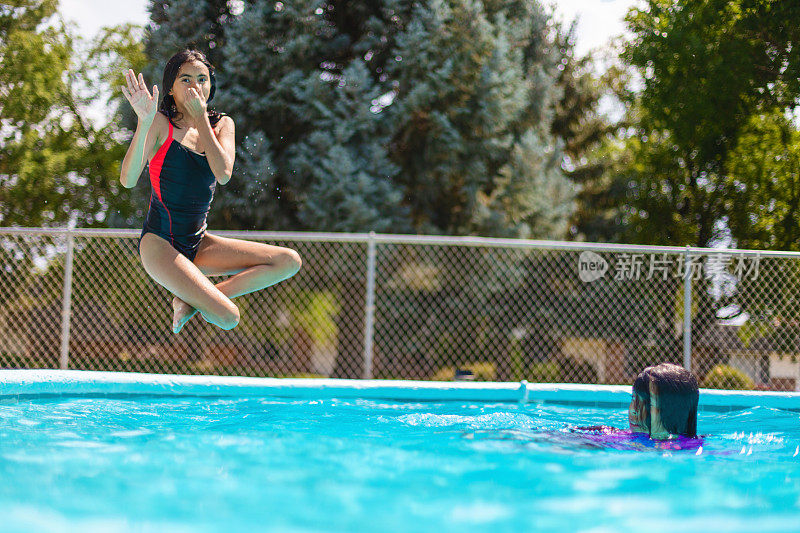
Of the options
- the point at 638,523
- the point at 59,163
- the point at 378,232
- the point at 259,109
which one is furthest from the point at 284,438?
the point at 59,163

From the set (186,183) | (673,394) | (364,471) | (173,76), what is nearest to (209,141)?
(186,183)

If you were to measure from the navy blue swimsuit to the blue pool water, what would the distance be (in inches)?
38.8

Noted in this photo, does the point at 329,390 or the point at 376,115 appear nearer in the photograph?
the point at 329,390

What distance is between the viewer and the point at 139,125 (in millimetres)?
3281

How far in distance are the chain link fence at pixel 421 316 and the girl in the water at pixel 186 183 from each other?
4963 millimetres

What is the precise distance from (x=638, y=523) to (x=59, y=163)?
41.3 ft

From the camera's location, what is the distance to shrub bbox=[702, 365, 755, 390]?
346 inches

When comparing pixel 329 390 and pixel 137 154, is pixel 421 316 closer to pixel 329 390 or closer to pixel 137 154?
pixel 329 390

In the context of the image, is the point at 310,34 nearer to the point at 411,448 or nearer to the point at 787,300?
the point at 787,300

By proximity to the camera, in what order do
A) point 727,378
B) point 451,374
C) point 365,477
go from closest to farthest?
point 365,477 < point 727,378 < point 451,374

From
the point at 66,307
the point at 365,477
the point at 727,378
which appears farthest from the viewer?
the point at 727,378

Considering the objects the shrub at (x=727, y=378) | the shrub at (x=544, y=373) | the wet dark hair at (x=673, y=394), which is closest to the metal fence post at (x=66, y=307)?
the wet dark hair at (x=673, y=394)

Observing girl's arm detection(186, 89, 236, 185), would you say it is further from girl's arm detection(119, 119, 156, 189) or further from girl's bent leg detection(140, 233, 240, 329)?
girl's bent leg detection(140, 233, 240, 329)

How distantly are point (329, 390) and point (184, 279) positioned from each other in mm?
1987
